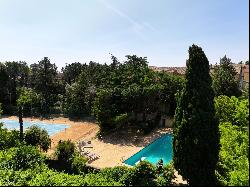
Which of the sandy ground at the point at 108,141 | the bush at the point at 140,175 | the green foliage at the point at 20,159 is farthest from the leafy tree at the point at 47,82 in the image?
the bush at the point at 140,175

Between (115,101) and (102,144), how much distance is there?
19.3 feet

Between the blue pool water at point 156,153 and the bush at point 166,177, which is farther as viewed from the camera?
the blue pool water at point 156,153

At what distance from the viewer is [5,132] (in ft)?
84.2

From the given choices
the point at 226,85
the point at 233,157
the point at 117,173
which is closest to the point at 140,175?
the point at 117,173

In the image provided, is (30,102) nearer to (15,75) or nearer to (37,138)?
(15,75)

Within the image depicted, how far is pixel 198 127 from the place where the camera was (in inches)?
674

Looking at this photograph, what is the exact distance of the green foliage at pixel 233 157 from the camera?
1441 centimetres

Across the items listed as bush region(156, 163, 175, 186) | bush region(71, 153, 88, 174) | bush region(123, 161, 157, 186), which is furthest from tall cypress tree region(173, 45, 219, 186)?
bush region(71, 153, 88, 174)

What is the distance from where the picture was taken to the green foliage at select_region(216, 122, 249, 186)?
14.4m

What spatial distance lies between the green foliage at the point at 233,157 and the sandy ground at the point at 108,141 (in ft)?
32.2

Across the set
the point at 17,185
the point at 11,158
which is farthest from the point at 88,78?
the point at 17,185

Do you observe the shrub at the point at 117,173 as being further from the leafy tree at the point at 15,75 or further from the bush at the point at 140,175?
the leafy tree at the point at 15,75

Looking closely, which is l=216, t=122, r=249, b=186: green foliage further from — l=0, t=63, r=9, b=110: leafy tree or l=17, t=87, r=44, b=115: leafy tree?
l=0, t=63, r=9, b=110: leafy tree

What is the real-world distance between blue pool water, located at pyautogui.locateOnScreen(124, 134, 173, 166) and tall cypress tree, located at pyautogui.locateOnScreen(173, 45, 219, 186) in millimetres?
10326
